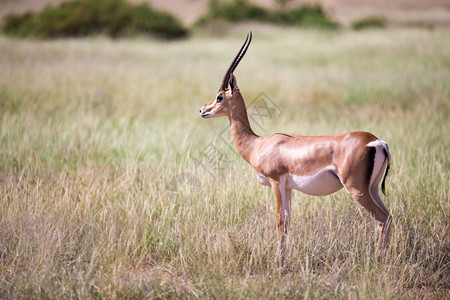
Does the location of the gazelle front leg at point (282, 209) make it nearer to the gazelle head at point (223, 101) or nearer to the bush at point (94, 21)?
the gazelle head at point (223, 101)

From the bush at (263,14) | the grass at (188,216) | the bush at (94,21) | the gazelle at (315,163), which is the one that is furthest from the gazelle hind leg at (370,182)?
the bush at (263,14)

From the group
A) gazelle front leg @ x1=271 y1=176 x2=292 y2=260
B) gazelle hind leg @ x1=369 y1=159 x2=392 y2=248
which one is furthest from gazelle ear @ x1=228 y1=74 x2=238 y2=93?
gazelle hind leg @ x1=369 y1=159 x2=392 y2=248

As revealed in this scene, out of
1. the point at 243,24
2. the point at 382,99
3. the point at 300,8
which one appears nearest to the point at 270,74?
the point at 382,99

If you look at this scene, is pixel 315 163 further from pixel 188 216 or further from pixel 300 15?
pixel 300 15

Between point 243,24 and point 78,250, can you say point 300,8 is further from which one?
point 78,250

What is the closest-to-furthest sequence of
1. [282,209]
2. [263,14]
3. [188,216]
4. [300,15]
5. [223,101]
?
[282,209]
[223,101]
[188,216]
[263,14]
[300,15]

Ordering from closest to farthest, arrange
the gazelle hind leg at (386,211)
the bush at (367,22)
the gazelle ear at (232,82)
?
1. the gazelle hind leg at (386,211)
2. the gazelle ear at (232,82)
3. the bush at (367,22)

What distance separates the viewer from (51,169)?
450cm

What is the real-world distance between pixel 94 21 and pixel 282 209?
75.4 ft

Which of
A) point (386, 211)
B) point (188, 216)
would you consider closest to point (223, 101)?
point (188, 216)

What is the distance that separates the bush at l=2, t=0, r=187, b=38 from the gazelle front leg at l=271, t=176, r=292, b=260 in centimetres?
2070

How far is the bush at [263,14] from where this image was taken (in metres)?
28.9

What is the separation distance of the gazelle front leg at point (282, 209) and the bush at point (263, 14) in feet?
83.7

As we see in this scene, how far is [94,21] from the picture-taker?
78.4ft
